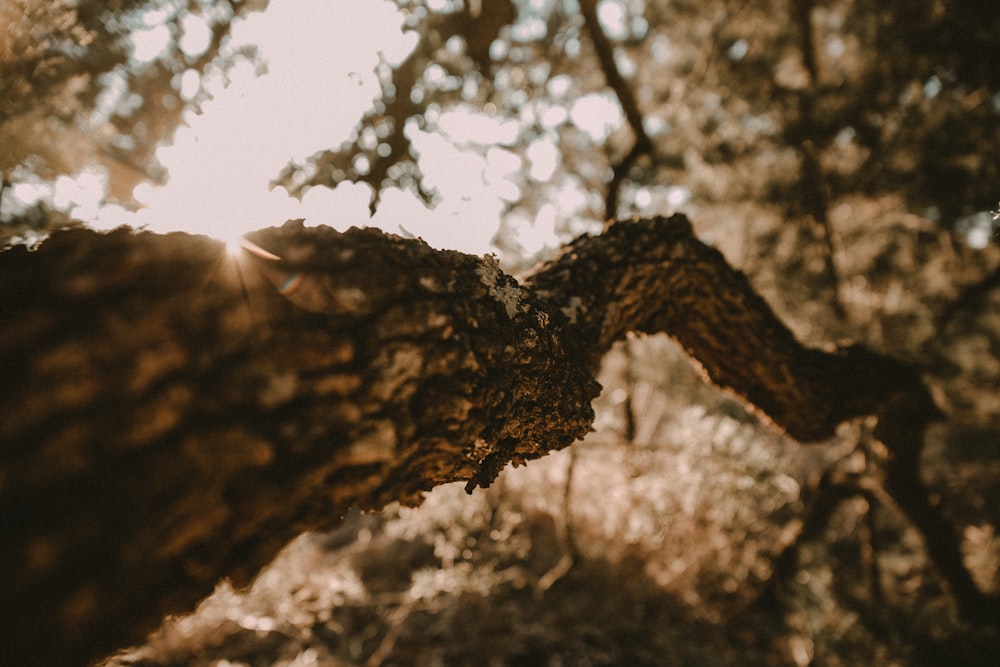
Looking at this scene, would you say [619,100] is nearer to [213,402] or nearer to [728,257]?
[728,257]

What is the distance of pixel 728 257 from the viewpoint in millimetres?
3875

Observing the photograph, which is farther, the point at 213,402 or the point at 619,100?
the point at 619,100

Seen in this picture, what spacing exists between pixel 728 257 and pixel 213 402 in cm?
403

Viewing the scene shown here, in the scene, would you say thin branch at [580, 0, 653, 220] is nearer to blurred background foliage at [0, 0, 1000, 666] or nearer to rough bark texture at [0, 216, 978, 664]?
blurred background foliage at [0, 0, 1000, 666]

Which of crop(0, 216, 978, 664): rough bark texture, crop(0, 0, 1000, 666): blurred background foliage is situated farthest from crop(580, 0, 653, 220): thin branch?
crop(0, 216, 978, 664): rough bark texture

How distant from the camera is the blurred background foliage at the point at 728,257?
3918 millimetres

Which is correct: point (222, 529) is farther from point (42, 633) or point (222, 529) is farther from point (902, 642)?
point (902, 642)

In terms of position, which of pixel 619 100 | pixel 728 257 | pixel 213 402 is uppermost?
pixel 619 100

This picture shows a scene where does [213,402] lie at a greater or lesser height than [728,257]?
lesser

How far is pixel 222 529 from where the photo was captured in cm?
78

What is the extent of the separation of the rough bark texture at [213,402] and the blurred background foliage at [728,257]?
9.97 feet

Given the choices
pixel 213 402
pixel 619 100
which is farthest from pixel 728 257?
pixel 213 402

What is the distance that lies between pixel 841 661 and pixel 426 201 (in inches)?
228

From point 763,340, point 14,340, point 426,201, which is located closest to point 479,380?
point 14,340
